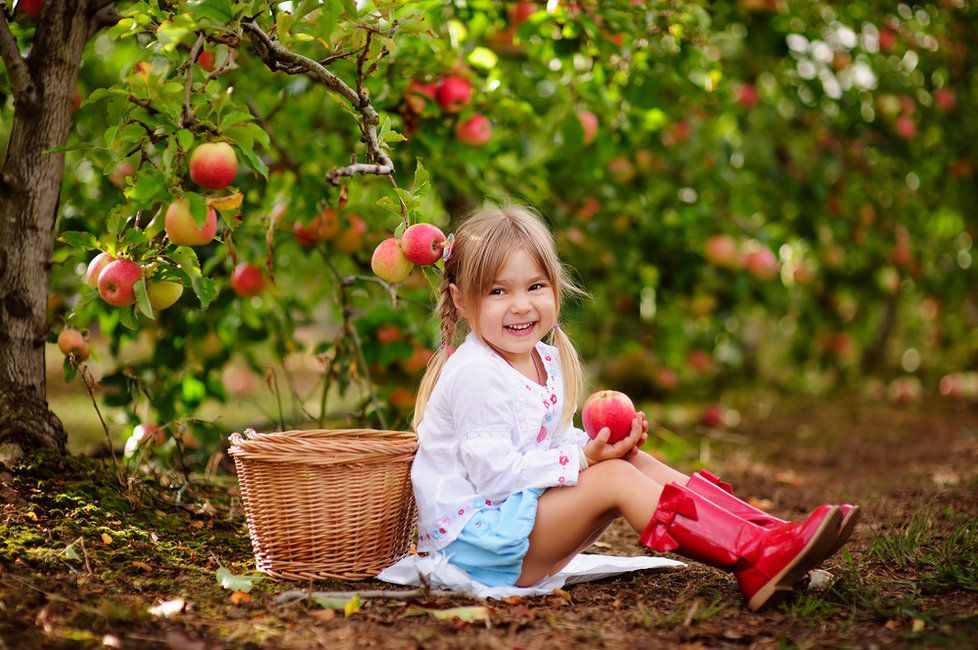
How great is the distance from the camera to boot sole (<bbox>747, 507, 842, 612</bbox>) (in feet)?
6.57

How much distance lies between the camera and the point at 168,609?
2.05 metres

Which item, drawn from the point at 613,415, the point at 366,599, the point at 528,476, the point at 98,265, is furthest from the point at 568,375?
the point at 98,265

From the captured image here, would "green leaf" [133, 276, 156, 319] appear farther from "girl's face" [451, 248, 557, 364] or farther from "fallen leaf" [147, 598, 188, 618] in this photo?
"girl's face" [451, 248, 557, 364]

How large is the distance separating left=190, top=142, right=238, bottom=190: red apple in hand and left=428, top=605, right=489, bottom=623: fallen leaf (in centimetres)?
109

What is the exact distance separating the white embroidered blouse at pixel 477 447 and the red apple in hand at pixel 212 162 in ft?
2.33

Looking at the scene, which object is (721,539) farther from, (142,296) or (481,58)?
(481,58)

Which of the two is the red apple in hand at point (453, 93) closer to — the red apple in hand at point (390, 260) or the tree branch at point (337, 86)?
the tree branch at point (337, 86)

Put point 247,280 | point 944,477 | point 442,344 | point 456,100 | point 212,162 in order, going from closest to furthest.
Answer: point 212,162, point 442,344, point 456,100, point 247,280, point 944,477

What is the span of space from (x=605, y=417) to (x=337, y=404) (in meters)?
4.36

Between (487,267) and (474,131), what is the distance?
3.41 ft

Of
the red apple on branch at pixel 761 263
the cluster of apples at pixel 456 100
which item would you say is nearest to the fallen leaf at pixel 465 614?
the cluster of apples at pixel 456 100

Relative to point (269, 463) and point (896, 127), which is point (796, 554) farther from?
point (896, 127)

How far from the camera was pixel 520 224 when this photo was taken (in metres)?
2.42

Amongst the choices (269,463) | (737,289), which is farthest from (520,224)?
(737,289)
